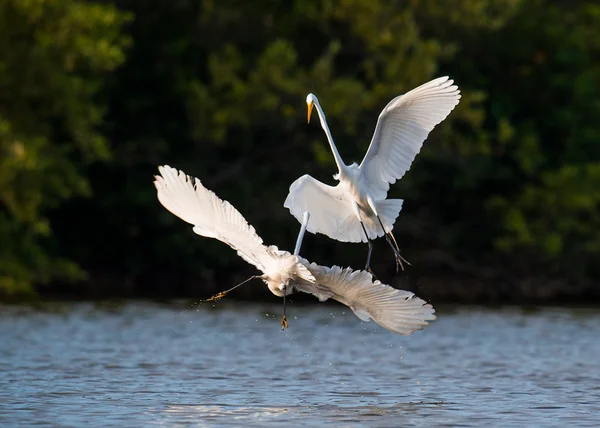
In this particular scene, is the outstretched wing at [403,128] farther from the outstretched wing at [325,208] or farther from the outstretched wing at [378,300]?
the outstretched wing at [378,300]

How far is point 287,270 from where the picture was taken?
12.3 metres

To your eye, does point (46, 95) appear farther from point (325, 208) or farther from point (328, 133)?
point (328, 133)

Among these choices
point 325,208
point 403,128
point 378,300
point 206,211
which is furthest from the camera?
point 325,208

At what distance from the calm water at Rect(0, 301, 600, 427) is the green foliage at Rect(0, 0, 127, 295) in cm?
243

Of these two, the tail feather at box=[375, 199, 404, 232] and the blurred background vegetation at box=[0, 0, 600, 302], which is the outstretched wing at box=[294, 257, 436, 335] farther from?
the blurred background vegetation at box=[0, 0, 600, 302]

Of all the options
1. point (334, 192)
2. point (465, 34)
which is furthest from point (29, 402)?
point (465, 34)

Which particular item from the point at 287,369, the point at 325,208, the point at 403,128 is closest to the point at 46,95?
the point at 287,369

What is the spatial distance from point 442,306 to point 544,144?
340 inches

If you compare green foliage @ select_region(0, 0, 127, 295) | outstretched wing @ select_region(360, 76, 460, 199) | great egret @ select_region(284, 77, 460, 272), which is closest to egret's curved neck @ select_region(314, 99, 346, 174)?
great egret @ select_region(284, 77, 460, 272)

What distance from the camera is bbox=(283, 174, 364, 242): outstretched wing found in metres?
14.5

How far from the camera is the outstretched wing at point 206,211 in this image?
1209cm

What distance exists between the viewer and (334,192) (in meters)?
14.8

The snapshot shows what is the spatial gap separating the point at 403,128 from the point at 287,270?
2.92m

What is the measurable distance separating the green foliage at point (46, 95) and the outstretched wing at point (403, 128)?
48.1 ft
